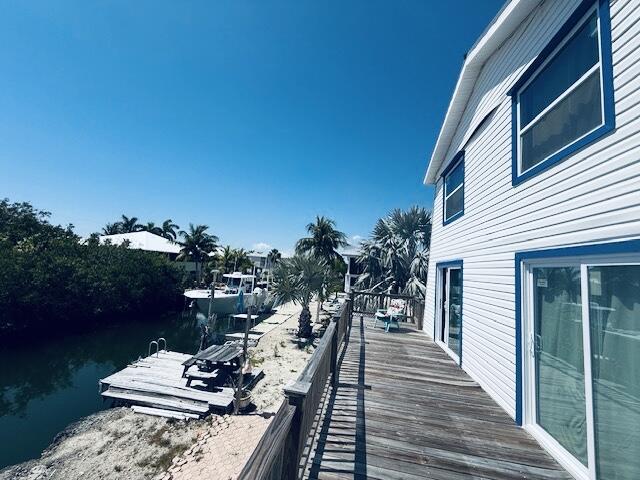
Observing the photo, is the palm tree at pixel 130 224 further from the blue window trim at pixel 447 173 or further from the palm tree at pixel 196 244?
the blue window trim at pixel 447 173

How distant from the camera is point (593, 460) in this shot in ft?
7.95

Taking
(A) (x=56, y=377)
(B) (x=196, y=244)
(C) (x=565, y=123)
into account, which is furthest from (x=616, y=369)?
(B) (x=196, y=244)

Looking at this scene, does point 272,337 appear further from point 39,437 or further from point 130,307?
point 130,307

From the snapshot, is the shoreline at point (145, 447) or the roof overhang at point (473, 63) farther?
the shoreline at point (145, 447)

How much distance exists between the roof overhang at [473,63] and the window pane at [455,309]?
3.47 metres

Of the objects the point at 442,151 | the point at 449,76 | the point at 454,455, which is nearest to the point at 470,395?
the point at 454,455

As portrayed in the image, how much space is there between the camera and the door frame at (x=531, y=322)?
7.97 feet

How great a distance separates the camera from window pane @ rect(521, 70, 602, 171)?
9.42 ft

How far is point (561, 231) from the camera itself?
3.05 m

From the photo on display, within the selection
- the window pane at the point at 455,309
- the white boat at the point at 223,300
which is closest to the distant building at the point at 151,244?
the white boat at the point at 223,300

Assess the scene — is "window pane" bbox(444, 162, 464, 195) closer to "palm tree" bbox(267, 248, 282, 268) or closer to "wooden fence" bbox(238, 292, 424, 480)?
"wooden fence" bbox(238, 292, 424, 480)

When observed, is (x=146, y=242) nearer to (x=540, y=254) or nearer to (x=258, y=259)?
(x=258, y=259)

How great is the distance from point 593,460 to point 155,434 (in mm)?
8897

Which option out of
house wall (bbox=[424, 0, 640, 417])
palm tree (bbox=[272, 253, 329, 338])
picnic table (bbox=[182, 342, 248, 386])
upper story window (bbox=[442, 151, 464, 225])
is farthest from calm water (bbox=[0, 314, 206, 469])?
upper story window (bbox=[442, 151, 464, 225])
